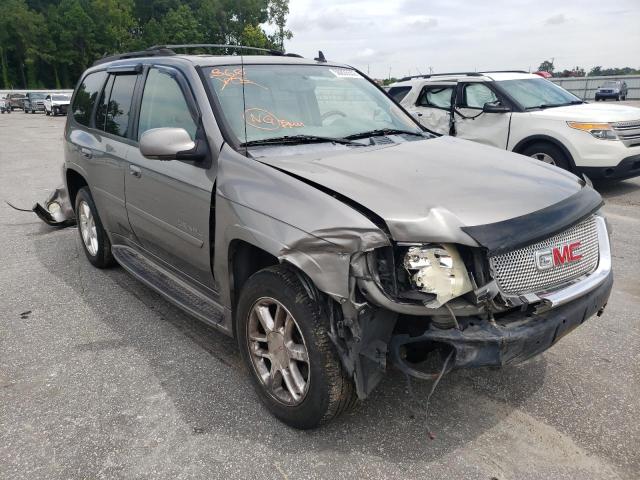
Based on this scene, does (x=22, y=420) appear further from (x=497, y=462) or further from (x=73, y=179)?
(x=73, y=179)

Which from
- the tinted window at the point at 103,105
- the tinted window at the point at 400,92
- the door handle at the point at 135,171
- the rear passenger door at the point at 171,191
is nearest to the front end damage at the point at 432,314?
the rear passenger door at the point at 171,191

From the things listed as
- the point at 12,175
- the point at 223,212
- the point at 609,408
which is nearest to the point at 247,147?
the point at 223,212

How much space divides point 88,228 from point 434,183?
12.4ft

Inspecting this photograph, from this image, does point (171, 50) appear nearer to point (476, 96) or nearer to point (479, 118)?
point (479, 118)

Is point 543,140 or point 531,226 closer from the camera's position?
point 531,226

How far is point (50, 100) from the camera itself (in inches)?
1513

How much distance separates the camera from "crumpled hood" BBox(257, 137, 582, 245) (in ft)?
7.30

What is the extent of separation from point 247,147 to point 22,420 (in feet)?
6.22

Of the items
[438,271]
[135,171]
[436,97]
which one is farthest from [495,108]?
[438,271]

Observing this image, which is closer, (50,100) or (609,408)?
(609,408)

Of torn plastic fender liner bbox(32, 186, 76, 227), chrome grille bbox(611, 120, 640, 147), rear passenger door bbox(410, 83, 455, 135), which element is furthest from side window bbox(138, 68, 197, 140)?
chrome grille bbox(611, 120, 640, 147)

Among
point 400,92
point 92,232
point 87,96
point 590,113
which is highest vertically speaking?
point 87,96

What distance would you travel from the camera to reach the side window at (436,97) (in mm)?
9094

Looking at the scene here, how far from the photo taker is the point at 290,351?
102 inches
